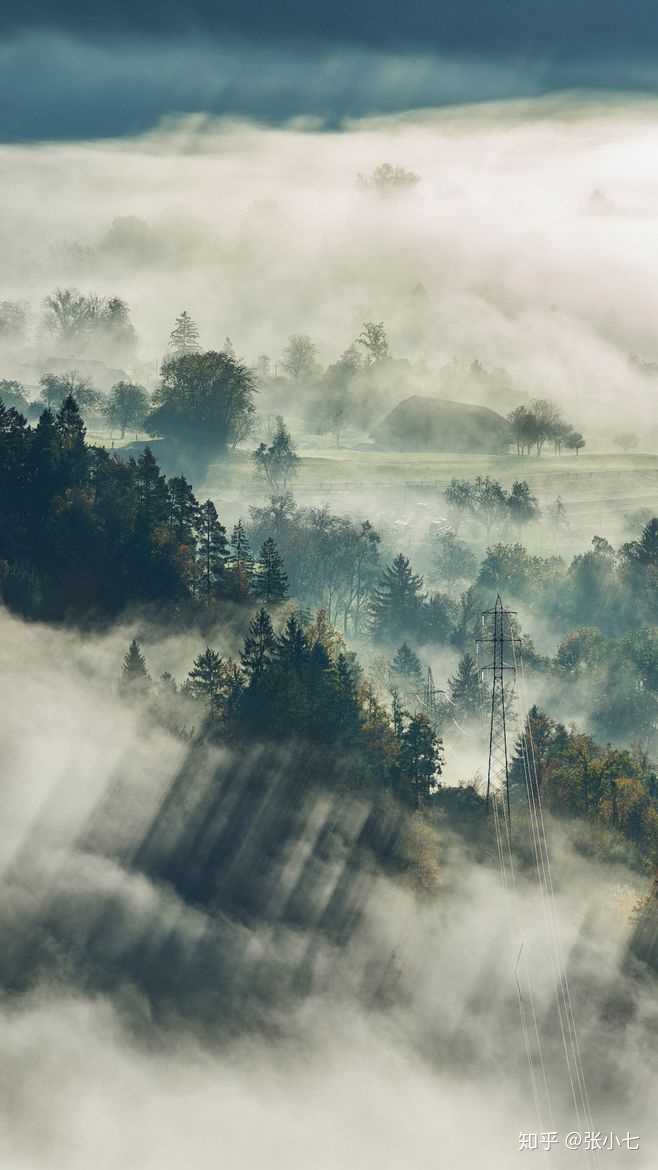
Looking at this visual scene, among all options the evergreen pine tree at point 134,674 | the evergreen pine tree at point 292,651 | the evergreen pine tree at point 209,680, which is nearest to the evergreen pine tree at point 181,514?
the evergreen pine tree at point 134,674

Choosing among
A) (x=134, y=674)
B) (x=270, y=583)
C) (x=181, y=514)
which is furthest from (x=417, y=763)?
(x=181, y=514)

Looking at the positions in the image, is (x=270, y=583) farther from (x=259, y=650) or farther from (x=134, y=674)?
(x=134, y=674)

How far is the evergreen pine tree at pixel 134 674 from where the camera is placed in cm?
18069

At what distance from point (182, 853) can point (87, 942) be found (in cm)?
1458

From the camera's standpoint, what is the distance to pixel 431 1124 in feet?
511

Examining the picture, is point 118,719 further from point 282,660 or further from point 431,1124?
point 431,1124

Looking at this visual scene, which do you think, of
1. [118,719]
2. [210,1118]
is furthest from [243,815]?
[210,1118]

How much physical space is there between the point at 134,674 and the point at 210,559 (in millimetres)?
17430

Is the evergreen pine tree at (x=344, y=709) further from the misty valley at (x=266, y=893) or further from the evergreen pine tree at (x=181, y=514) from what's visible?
the evergreen pine tree at (x=181, y=514)

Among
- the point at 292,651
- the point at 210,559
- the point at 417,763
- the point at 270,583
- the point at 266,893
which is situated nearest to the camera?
the point at 266,893
